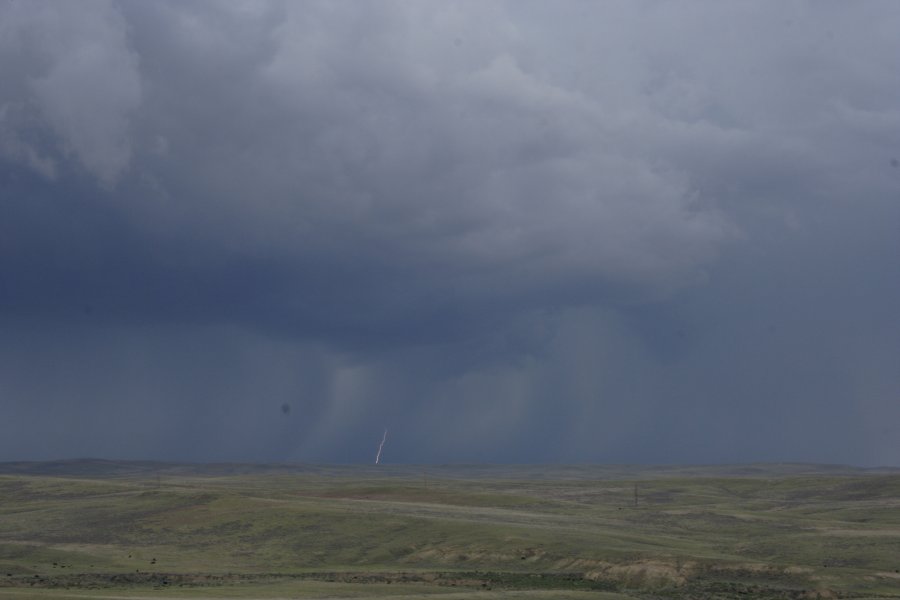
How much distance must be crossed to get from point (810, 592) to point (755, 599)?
13.1ft

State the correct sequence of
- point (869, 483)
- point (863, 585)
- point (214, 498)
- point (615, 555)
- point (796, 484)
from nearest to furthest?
point (863, 585) → point (615, 555) → point (214, 498) → point (869, 483) → point (796, 484)

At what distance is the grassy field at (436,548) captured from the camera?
56938mm

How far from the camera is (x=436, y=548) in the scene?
7525 centimetres

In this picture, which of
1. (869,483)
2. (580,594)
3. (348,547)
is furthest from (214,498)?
(869,483)

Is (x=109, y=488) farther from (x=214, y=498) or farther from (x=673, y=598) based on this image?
(x=673, y=598)

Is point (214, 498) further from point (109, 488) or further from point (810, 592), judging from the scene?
point (810, 592)

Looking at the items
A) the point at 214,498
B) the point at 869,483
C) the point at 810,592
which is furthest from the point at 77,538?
the point at 869,483

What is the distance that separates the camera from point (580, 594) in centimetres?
5391

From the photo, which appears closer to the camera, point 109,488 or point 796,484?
point 109,488

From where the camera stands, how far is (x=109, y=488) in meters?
147

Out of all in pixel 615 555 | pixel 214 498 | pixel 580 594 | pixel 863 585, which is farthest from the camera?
pixel 214 498

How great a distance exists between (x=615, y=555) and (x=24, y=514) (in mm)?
71284

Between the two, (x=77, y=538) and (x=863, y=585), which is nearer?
(x=863, y=585)

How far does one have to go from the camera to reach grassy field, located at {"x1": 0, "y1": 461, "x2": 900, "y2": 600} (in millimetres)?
56938
